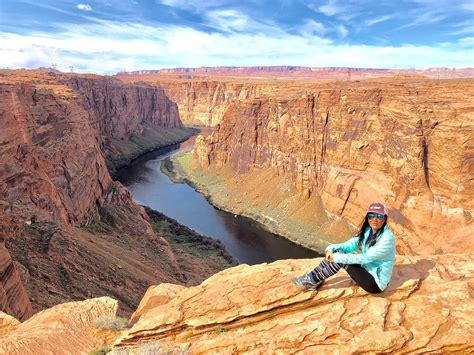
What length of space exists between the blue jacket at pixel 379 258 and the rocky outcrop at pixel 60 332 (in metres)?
6.74

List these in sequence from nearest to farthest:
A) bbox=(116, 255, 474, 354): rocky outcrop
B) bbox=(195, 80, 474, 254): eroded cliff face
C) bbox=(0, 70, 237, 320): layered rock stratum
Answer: bbox=(116, 255, 474, 354): rocky outcrop
bbox=(0, 70, 237, 320): layered rock stratum
bbox=(195, 80, 474, 254): eroded cliff face

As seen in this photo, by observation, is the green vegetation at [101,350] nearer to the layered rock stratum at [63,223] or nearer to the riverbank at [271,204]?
the layered rock stratum at [63,223]

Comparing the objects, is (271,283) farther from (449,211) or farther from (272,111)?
(272,111)

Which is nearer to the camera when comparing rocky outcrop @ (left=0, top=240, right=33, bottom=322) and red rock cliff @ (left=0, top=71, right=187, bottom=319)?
rocky outcrop @ (left=0, top=240, right=33, bottom=322)

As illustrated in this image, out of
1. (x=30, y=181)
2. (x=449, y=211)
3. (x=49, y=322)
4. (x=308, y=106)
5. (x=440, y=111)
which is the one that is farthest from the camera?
(x=308, y=106)

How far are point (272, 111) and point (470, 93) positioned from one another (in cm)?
3431

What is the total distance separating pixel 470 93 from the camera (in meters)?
43.6

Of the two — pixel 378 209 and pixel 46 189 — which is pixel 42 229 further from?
pixel 378 209

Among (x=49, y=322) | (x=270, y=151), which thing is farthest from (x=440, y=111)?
(x=49, y=322)

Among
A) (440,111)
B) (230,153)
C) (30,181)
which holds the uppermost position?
(440,111)

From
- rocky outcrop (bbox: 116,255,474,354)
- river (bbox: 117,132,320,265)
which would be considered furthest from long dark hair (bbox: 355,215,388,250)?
river (bbox: 117,132,320,265)

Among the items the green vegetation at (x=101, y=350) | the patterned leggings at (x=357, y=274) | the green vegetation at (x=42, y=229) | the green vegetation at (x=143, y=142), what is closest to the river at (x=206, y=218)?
the green vegetation at (x=143, y=142)

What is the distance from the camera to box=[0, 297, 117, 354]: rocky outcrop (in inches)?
341

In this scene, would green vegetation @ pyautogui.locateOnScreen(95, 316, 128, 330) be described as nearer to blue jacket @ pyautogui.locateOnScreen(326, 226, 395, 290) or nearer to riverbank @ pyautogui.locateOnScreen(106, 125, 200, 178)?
blue jacket @ pyautogui.locateOnScreen(326, 226, 395, 290)
